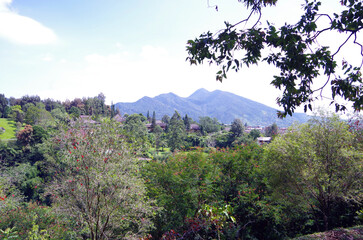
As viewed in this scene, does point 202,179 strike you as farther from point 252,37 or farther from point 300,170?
point 252,37

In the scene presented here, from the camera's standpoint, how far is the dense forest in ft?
19.4

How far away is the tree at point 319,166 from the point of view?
7.20 m

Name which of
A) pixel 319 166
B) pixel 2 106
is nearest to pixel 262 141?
pixel 319 166

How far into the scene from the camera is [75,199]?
6293mm

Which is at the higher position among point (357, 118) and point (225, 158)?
point (357, 118)

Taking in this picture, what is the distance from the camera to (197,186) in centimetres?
990

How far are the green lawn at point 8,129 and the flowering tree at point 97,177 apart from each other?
187ft

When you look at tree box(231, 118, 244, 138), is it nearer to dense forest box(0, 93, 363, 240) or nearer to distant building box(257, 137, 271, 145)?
distant building box(257, 137, 271, 145)

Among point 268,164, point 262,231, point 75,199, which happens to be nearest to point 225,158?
point 268,164

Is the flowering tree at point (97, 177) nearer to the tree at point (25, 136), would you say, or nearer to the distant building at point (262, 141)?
the distant building at point (262, 141)

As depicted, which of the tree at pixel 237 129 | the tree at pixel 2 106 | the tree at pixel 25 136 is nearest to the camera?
the tree at pixel 25 136

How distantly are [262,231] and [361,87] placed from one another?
8.20m

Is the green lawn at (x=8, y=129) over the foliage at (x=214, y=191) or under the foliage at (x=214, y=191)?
under

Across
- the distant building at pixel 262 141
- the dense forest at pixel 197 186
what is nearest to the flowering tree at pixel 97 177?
the dense forest at pixel 197 186
